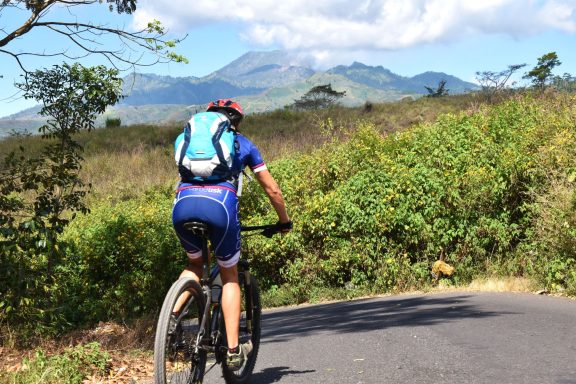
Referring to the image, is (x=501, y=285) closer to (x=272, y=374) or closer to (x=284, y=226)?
(x=272, y=374)

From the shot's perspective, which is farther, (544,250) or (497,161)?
(497,161)

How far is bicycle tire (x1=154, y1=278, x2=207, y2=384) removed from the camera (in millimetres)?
3543

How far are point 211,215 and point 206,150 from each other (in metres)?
0.45

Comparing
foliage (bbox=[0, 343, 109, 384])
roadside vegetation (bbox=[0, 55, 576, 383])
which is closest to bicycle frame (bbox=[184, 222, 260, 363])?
foliage (bbox=[0, 343, 109, 384])

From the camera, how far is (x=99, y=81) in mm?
7375

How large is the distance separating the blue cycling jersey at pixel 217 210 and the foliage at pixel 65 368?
177 cm

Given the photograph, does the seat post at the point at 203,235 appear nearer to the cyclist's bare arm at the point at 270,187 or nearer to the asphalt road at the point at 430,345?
the cyclist's bare arm at the point at 270,187

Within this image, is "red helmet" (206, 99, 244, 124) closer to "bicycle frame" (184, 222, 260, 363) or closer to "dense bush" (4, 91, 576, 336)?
"bicycle frame" (184, 222, 260, 363)

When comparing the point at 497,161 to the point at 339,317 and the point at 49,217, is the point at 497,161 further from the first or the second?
the point at 49,217

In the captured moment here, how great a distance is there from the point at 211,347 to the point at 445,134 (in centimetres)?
1009

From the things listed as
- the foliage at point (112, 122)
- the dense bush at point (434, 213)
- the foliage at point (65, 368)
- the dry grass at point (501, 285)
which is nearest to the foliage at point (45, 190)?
the foliage at point (65, 368)

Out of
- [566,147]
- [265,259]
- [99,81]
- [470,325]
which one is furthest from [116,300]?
[566,147]

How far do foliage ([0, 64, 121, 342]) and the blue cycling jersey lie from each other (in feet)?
10.9

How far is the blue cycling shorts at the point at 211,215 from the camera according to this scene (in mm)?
3951
